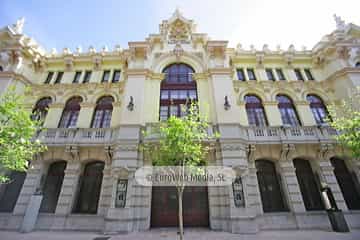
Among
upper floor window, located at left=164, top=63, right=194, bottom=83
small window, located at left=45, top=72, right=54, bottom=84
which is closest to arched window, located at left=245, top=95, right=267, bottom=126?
upper floor window, located at left=164, top=63, right=194, bottom=83

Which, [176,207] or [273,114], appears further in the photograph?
[273,114]

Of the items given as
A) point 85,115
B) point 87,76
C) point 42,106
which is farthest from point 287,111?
point 42,106

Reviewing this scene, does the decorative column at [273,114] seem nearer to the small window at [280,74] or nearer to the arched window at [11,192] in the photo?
the small window at [280,74]

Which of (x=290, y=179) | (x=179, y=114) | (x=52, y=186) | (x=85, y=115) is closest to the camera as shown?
(x=290, y=179)

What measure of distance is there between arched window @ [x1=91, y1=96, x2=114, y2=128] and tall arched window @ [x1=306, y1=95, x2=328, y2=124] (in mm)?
18512

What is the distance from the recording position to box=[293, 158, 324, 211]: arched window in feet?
41.3

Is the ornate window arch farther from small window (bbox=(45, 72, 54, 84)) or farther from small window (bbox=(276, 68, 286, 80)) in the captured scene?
small window (bbox=(45, 72, 54, 84))

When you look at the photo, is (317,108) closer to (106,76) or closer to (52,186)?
(106,76)

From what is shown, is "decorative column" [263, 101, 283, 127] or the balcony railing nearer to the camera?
the balcony railing

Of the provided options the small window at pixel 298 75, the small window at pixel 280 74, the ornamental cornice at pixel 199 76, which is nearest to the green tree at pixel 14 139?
the ornamental cornice at pixel 199 76

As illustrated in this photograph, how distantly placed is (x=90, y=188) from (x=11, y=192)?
239 inches

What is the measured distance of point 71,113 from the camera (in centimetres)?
1594

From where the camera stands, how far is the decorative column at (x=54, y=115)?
15055 mm

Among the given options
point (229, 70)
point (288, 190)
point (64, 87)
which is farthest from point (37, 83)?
point (288, 190)
